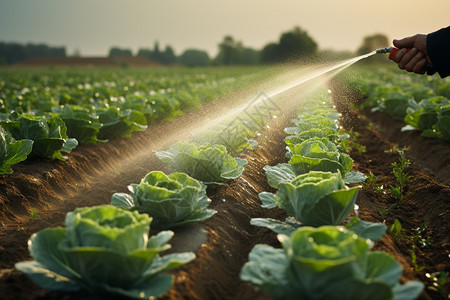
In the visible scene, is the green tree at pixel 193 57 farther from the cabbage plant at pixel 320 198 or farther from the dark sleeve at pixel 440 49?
the cabbage plant at pixel 320 198

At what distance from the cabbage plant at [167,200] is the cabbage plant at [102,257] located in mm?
552

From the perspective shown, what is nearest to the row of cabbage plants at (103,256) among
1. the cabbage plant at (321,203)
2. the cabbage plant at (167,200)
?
the cabbage plant at (167,200)

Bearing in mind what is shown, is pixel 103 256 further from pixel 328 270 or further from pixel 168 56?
pixel 168 56

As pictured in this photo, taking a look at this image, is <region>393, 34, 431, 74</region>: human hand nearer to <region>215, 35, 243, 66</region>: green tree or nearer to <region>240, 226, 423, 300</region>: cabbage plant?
<region>240, 226, 423, 300</region>: cabbage plant

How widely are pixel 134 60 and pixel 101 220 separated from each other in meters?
87.2

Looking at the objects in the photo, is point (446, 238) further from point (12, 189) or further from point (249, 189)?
point (12, 189)

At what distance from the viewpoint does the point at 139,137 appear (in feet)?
26.4

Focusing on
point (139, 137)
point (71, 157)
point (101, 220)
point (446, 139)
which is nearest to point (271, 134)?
point (139, 137)

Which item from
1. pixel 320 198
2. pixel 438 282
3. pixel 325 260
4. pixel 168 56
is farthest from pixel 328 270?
pixel 168 56

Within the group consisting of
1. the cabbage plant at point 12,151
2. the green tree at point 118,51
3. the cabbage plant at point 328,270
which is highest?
the green tree at point 118,51

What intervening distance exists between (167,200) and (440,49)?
3.36 meters

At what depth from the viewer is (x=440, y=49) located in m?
4.31

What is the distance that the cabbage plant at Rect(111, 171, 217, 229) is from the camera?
9.84 feet

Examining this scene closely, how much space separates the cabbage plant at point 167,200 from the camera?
3.00 m
